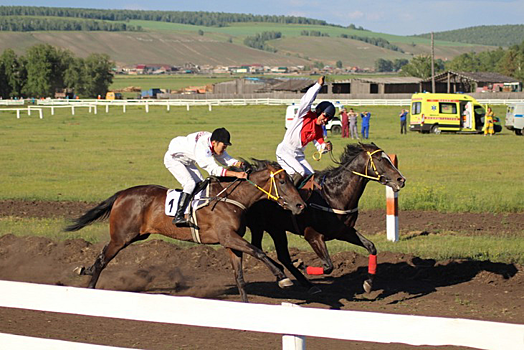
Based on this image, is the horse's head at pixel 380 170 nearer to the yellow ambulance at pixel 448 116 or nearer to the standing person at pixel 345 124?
the standing person at pixel 345 124

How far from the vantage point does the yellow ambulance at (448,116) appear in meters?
41.9

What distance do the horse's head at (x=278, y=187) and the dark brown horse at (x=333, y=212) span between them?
3.41ft

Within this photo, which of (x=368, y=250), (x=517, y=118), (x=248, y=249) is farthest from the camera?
(x=517, y=118)

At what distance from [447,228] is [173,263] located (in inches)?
228

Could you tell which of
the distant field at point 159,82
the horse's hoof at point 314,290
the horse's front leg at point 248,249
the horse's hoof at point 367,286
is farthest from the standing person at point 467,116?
the distant field at point 159,82

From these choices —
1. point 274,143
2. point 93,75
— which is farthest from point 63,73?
point 274,143

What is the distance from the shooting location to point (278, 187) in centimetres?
884

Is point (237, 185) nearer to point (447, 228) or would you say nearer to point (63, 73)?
point (447, 228)

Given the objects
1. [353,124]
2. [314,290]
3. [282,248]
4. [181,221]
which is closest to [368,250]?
[314,290]

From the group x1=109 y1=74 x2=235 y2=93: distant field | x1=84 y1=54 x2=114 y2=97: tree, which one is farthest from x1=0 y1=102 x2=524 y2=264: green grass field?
x1=109 y1=74 x2=235 y2=93: distant field

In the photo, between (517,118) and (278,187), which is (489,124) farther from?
(278,187)

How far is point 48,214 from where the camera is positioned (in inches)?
640

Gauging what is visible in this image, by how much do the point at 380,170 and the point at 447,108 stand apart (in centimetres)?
3360

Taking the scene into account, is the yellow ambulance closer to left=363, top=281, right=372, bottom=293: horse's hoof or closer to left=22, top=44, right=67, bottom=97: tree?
left=363, top=281, right=372, bottom=293: horse's hoof
